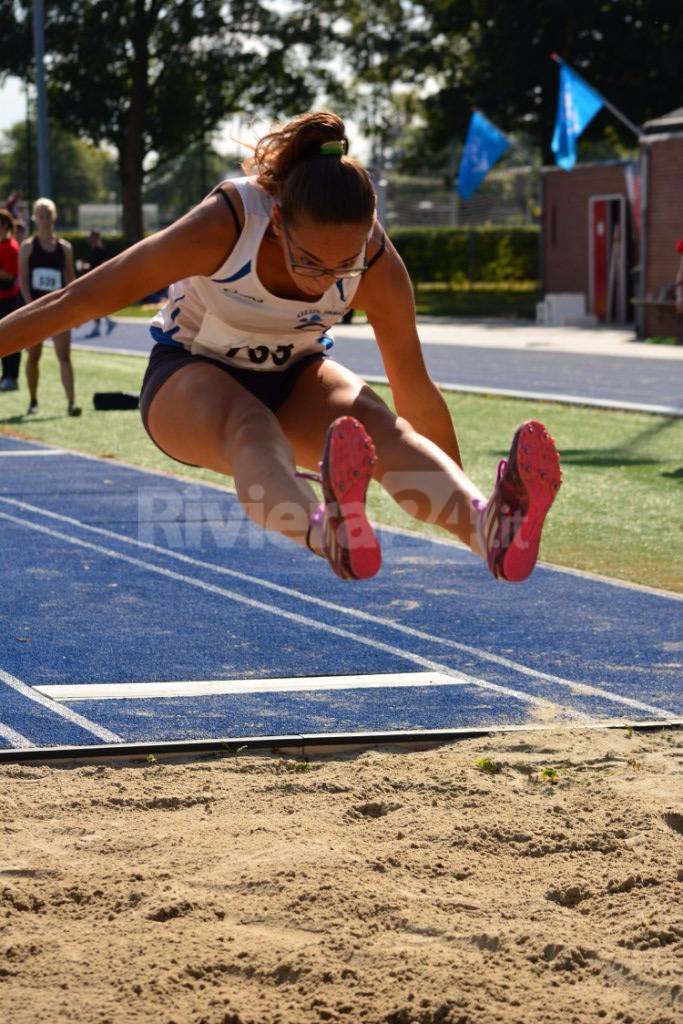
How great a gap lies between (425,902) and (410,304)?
1716 millimetres

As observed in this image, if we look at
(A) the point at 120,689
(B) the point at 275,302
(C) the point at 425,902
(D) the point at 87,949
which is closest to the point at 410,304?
(B) the point at 275,302

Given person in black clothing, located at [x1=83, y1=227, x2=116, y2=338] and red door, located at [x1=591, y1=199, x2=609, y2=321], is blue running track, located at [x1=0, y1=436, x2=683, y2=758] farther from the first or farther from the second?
red door, located at [x1=591, y1=199, x2=609, y2=321]

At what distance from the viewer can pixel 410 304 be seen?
4500 mm

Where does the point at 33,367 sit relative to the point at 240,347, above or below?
below

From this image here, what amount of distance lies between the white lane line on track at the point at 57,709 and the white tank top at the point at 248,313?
1.78 m

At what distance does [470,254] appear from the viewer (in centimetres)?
4997

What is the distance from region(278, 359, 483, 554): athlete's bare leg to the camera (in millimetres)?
4121

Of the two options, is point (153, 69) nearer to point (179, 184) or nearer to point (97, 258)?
A: point (97, 258)

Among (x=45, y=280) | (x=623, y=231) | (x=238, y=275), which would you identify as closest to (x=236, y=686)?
(x=238, y=275)

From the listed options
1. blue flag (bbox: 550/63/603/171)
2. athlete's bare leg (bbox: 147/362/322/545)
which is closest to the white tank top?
athlete's bare leg (bbox: 147/362/322/545)

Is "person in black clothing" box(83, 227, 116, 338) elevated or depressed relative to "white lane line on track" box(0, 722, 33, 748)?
elevated

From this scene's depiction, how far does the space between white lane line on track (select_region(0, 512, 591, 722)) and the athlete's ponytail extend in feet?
9.08

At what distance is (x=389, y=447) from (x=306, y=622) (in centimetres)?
340

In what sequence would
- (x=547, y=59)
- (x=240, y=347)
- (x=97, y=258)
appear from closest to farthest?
1. (x=240, y=347)
2. (x=97, y=258)
3. (x=547, y=59)
